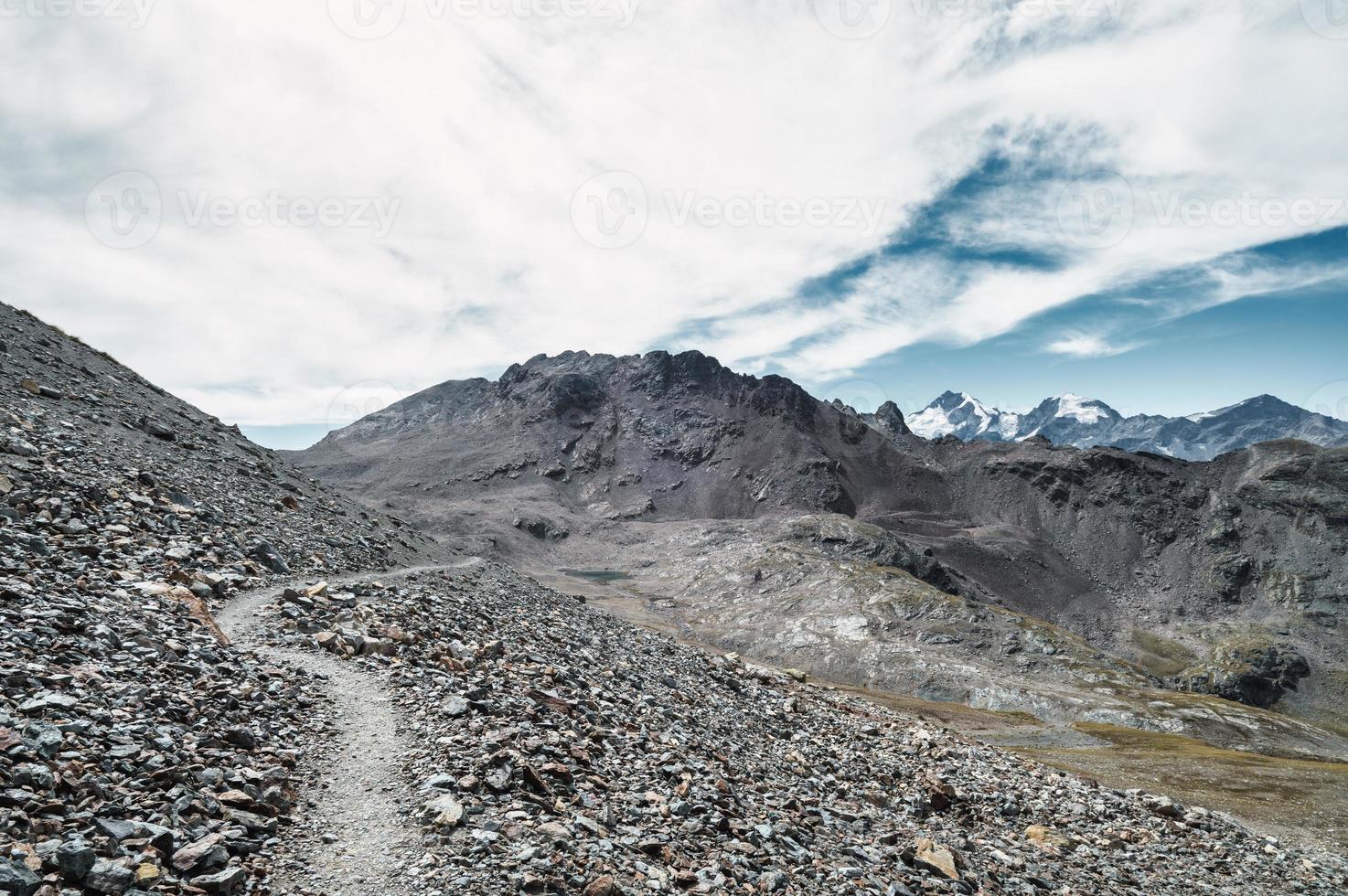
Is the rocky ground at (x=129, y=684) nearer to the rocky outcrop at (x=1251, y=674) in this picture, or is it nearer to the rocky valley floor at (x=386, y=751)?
the rocky valley floor at (x=386, y=751)

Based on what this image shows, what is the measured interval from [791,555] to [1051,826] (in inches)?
5663

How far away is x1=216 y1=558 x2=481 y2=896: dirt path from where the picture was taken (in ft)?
33.1

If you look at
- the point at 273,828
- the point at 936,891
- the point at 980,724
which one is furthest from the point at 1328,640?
the point at 273,828

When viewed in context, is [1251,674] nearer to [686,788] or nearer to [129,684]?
[686,788]

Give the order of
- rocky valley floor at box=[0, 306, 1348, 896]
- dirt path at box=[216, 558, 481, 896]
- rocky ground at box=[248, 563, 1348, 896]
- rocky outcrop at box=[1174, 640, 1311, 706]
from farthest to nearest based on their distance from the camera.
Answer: rocky outcrop at box=[1174, 640, 1311, 706], rocky ground at box=[248, 563, 1348, 896], rocky valley floor at box=[0, 306, 1348, 896], dirt path at box=[216, 558, 481, 896]

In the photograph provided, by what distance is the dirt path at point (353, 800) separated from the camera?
398 inches

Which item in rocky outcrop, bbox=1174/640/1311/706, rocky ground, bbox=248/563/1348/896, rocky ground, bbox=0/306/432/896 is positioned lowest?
rocky outcrop, bbox=1174/640/1311/706

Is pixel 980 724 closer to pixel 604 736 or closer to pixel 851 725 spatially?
pixel 851 725

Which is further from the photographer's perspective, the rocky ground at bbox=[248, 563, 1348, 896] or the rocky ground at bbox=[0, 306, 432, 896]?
the rocky ground at bbox=[248, 563, 1348, 896]

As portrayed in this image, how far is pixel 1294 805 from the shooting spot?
55094mm

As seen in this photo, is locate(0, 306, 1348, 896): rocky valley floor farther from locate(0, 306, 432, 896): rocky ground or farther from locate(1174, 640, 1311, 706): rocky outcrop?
locate(1174, 640, 1311, 706): rocky outcrop

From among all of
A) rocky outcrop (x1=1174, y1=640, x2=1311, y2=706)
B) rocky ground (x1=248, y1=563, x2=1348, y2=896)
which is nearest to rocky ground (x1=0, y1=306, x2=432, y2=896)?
rocky ground (x1=248, y1=563, x2=1348, y2=896)

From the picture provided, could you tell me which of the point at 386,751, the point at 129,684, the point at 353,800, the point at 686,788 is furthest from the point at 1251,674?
the point at 129,684

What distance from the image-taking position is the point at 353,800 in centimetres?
1252
